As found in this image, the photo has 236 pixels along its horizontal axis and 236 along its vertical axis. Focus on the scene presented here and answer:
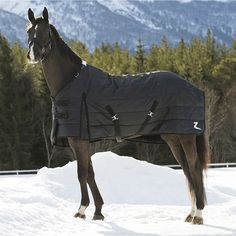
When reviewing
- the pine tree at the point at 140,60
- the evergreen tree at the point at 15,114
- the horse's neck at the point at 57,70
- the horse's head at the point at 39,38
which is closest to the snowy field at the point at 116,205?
the horse's neck at the point at 57,70

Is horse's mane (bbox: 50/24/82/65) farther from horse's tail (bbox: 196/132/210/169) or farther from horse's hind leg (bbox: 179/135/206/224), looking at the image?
horse's tail (bbox: 196/132/210/169)

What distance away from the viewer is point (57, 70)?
20.5 ft

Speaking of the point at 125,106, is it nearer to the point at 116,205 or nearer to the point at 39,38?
the point at 39,38

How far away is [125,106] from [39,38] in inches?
52.5

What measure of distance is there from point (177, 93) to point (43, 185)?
159 inches

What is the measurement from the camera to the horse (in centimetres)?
608

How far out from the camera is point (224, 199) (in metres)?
9.52

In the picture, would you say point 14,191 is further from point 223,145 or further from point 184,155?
point 223,145

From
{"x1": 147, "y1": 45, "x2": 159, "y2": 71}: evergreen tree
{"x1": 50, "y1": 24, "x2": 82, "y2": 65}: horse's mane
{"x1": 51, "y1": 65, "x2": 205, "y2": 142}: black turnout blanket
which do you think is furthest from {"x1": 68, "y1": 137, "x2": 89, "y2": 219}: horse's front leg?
{"x1": 147, "y1": 45, "x2": 159, "y2": 71}: evergreen tree

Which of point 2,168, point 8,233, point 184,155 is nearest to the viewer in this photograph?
point 8,233

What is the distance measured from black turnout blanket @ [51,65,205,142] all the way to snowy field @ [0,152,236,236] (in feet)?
3.53

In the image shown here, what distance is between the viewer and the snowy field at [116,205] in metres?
5.47

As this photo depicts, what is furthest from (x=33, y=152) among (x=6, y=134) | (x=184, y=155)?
(x=184, y=155)

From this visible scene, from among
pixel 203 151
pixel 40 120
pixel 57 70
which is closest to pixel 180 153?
pixel 203 151
